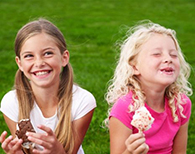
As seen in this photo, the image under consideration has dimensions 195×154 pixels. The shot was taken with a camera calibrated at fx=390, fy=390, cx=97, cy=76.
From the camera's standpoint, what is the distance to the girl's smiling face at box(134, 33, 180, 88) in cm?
302

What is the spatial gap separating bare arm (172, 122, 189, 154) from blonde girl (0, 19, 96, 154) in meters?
0.79

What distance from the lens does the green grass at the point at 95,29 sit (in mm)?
5173

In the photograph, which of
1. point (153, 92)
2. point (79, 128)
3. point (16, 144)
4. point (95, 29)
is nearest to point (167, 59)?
point (153, 92)

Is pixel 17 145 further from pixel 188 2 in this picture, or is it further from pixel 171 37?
pixel 188 2

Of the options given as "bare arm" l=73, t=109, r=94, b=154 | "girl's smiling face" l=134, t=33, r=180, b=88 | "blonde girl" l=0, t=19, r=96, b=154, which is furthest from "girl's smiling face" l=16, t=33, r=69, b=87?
"girl's smiling face" l=134, t=33, r=180, b=88

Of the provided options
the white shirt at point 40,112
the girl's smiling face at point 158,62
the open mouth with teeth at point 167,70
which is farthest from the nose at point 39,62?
the open mouth with teeth at point 167,70

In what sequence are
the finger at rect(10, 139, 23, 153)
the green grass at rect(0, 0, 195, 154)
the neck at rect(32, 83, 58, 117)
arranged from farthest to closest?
the green grass at rect(0, 0, 195, 154)
the neck at rect(32, 83, 58, 117)
the finger at rect(10, 139, 23, 153)

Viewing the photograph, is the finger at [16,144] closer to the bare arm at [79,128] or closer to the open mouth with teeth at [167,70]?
the bare arm at [79,128]

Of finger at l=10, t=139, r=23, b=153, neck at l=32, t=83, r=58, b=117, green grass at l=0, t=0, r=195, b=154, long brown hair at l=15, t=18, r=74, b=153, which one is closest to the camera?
finger at l=10, t=139, r=23, b=153

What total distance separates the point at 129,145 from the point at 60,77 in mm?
1129

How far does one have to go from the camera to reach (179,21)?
35.4 ft

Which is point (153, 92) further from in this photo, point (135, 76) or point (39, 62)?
point (39, 62)

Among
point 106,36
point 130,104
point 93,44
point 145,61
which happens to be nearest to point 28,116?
point 130,104

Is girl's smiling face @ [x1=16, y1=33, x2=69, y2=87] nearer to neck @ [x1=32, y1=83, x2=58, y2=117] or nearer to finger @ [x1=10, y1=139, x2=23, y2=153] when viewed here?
neck @ [x1=32, y1=83, x2=58, y2=117]
